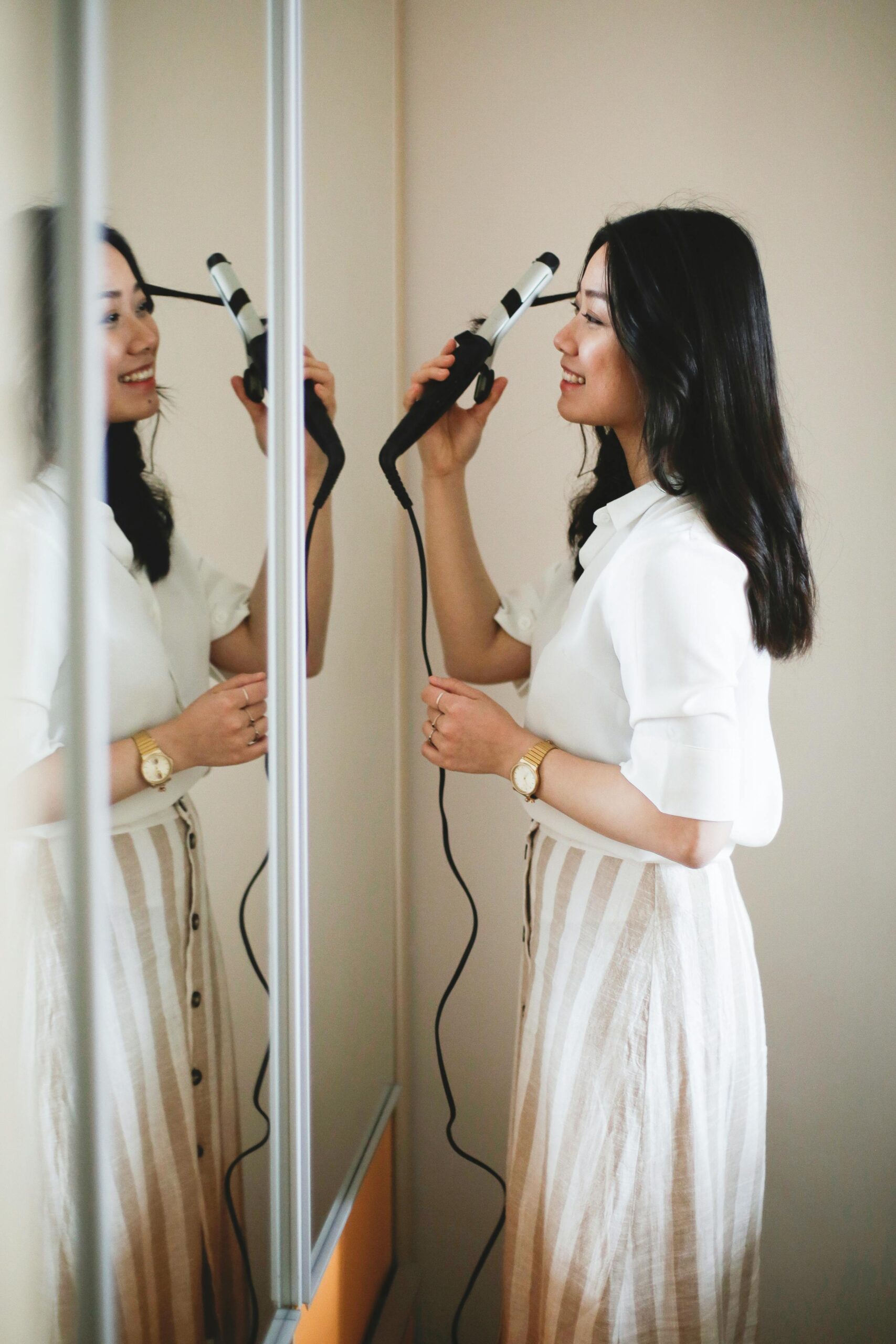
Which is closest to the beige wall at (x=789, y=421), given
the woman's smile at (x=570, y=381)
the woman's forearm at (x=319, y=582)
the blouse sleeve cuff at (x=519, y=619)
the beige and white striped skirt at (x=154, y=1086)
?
the blouse sleeve cuff at (x=519, y=619)

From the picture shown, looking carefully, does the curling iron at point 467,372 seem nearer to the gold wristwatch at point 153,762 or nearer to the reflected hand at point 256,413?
the reflected hand at point 256,413

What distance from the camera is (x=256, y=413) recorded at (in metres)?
0.71

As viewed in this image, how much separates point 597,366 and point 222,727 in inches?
22.8

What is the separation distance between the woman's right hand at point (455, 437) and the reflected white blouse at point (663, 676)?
279mm

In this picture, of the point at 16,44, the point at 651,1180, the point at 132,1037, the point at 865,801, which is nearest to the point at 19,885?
the point at 132,1037

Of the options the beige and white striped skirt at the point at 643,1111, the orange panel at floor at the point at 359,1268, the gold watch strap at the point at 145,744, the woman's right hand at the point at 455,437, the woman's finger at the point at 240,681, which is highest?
the woman's right hand at the point at 455,437

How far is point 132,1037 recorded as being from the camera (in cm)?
49

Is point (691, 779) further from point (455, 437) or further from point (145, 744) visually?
point (455, 437)

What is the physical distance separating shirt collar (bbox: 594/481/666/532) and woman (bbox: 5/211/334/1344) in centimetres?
40

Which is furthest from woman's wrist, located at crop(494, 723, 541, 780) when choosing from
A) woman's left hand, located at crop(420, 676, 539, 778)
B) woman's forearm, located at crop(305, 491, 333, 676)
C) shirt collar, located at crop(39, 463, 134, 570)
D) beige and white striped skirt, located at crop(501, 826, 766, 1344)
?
shirt collar, located at crop(39, 463, 134, 570)

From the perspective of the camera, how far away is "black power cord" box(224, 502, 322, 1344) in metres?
0.69

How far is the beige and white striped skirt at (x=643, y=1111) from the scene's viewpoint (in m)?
0.88

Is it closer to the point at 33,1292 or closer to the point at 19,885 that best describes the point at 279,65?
the point at 19,885

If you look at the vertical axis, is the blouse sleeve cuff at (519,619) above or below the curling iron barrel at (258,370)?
below
